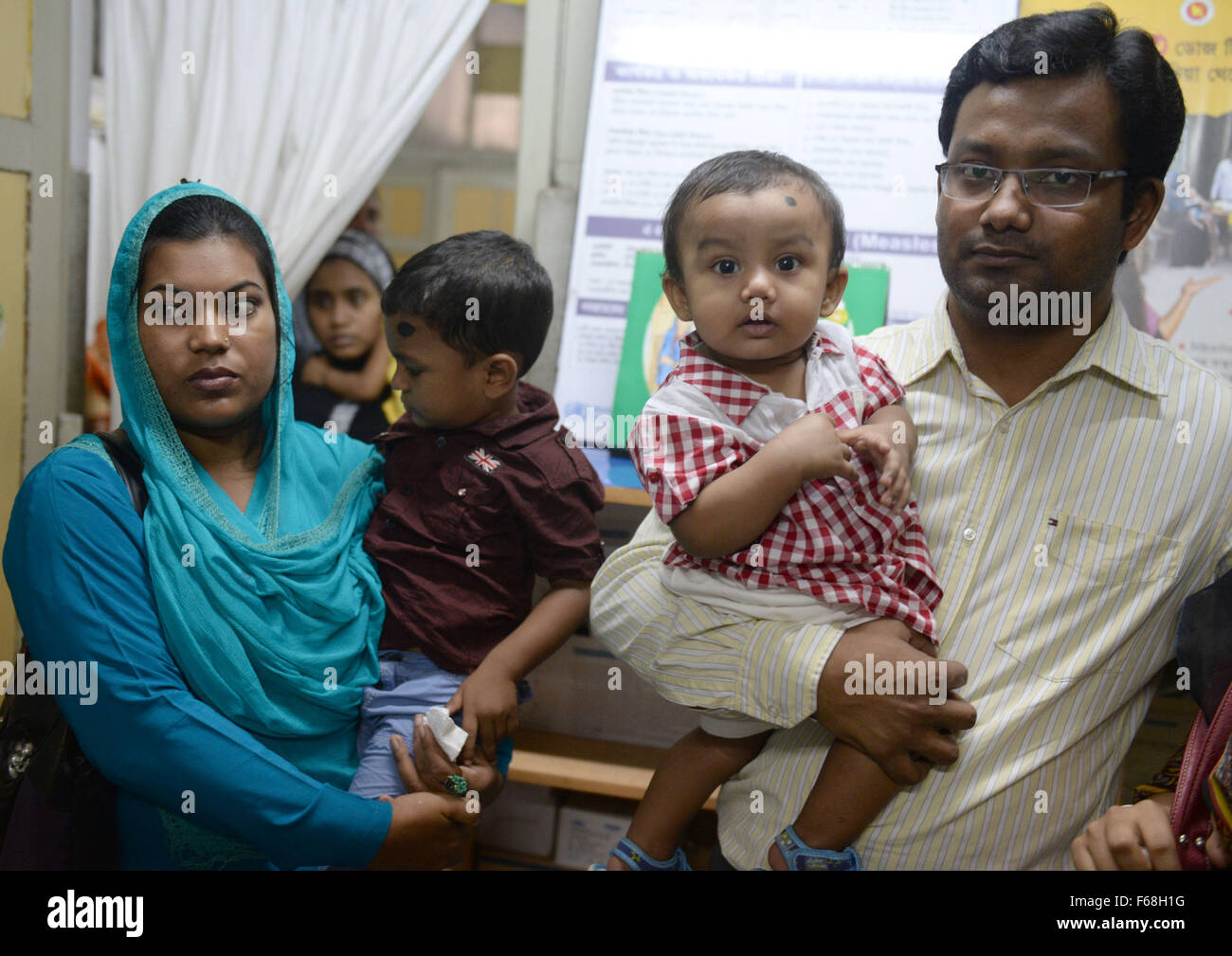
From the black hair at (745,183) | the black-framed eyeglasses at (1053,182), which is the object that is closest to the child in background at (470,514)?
the black hair at (745,183)

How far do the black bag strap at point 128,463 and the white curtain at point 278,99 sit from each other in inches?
41.0

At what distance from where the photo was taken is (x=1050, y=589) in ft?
4.60

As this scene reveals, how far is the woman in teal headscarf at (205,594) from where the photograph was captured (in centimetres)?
127

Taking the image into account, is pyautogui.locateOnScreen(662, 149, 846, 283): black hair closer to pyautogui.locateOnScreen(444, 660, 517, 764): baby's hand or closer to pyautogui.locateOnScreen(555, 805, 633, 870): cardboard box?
pyautogui.locateOnScreen(444, 660, 517, 764): baby's hand

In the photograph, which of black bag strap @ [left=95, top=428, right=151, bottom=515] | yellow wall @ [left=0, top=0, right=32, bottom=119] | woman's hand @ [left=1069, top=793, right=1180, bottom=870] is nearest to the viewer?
woman's hand @ [left=1069, top=793, right=1180, bottom=870]

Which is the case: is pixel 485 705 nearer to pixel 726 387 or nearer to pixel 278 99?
pixel 726 387

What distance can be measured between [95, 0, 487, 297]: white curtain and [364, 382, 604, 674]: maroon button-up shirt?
1.14 metres

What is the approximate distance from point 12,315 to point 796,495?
1574 mm

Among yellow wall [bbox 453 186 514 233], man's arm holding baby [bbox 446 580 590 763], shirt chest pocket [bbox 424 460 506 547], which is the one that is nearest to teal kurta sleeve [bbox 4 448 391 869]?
man's arm holding baby [bbox 446 580 590 763]

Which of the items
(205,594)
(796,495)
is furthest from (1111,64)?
(205,594)

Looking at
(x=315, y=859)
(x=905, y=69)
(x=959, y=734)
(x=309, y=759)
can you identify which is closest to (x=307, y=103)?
(x=905, y=69)

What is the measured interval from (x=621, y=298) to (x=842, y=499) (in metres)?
1.09

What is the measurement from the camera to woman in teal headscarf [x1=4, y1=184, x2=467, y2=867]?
1.27m

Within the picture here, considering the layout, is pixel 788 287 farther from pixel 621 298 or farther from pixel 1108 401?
pixel 621 298
